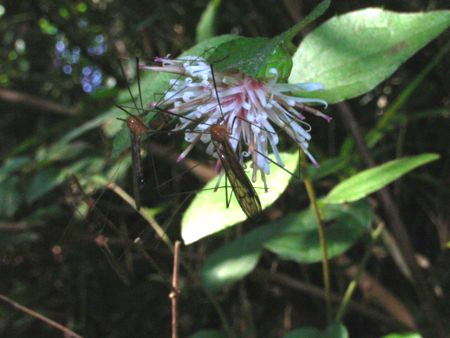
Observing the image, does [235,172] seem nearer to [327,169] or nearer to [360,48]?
[360,48]

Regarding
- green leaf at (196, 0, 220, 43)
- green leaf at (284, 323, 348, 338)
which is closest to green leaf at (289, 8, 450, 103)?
green leaf at (284, 323, 348, 338)

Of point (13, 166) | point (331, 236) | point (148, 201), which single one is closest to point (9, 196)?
point (13, 166)

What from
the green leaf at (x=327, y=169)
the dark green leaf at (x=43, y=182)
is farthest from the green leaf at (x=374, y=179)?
the dark green leaf at (x=43, y=182)

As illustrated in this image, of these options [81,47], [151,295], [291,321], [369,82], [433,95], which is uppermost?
[81,47]

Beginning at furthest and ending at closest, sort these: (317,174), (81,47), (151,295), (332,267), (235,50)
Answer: (81,47) < (151,295) < (332,267) < (317,174) < (235,50)

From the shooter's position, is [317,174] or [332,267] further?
[332,267]

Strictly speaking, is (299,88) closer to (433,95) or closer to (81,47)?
(433,95)

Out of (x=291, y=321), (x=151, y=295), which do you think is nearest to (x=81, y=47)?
(x=151, y=295)
